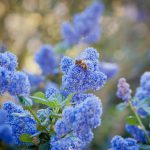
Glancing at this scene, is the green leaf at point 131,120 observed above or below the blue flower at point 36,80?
below

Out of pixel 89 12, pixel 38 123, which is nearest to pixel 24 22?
pixel 89 12

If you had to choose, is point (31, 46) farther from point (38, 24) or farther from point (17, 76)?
point (17, 76)

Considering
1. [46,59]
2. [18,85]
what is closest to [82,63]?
[18,85]

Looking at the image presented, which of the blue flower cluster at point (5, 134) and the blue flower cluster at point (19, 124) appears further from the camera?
the blue flower cluster at point (19, 124)

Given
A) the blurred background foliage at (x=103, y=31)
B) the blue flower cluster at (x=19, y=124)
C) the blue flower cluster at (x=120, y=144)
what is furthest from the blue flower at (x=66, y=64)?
the blurred background foliage at (x=103, y=31)

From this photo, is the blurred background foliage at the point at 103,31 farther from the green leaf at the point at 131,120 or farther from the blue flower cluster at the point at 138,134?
the green leaf at the point at 131,120

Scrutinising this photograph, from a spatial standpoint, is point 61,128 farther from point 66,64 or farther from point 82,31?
point 82,31

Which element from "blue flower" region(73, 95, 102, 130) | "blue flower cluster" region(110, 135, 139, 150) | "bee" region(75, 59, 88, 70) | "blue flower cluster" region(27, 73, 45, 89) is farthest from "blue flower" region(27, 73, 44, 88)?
"blue flower" region(73, 95, 102, 130)
